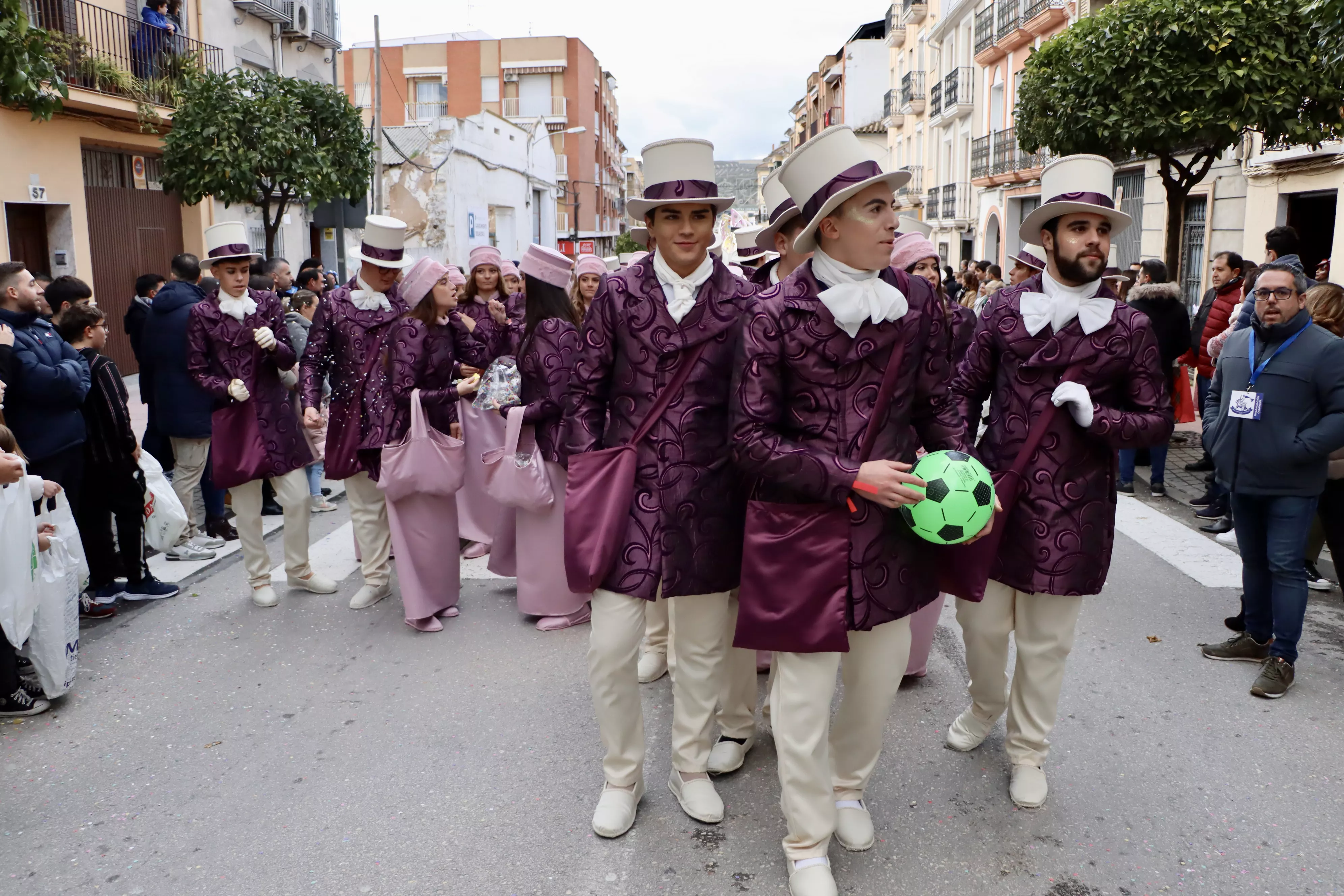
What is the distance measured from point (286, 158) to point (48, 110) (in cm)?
706

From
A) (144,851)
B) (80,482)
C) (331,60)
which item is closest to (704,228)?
(144,851)

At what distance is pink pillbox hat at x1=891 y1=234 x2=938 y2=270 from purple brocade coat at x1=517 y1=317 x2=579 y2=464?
1684 millimetres

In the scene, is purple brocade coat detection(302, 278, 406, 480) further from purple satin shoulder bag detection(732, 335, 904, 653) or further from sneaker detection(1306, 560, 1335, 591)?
sneaker detection(1306, 560, 1335, 591)

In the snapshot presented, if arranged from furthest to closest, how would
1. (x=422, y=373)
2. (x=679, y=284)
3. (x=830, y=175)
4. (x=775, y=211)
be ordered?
(x=422, y=373), (x=775, y=211), (x=679, y=284), (x=830, y=175)

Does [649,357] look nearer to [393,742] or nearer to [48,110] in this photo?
[393,742]

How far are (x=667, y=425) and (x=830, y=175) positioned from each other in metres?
0.90

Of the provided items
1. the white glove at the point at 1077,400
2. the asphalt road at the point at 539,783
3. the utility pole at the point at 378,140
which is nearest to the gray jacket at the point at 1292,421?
the asphalt road at the point at 539,783

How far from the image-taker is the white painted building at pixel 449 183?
32406 millimetres

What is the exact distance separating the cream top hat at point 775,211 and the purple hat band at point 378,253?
1.92m

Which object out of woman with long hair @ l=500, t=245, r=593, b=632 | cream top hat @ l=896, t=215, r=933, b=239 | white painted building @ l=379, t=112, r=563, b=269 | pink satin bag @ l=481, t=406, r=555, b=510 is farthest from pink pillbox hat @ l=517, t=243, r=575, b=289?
white painted building @ l=379, t=112, r=563, b=269

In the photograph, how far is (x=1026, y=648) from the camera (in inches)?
144

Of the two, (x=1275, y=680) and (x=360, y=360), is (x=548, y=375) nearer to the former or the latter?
(x=360, y=360)

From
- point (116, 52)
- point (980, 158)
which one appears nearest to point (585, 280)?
point (116, 52)

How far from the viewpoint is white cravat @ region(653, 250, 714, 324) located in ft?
11.3
